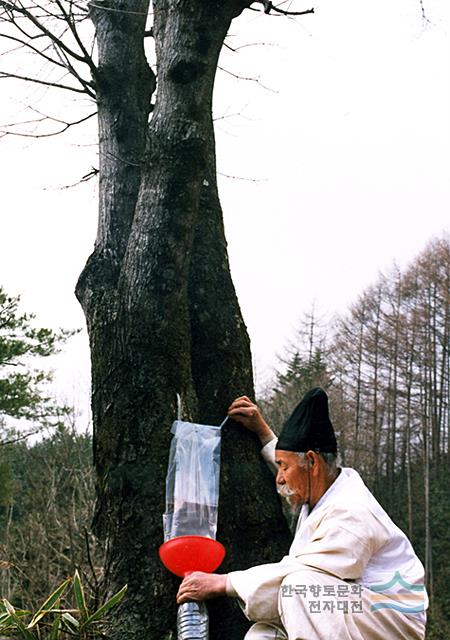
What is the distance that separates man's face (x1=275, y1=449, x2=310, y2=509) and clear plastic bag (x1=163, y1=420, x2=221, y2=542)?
1.56 ft

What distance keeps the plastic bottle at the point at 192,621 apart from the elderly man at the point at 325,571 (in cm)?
4

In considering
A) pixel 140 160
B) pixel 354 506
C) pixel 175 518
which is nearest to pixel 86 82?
pixel 140 160

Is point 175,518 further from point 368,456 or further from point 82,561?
point 368,456

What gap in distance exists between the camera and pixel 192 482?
149 inches

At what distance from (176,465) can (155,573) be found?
47 cm

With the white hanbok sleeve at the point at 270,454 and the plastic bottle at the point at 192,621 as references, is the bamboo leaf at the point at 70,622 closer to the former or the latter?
the plastic bottle at the point at 192,621

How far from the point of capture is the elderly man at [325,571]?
306 centimetres

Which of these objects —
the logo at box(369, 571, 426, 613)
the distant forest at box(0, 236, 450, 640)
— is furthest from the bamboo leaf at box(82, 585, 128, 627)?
the distant forest at box(0, 236, 450, 640)

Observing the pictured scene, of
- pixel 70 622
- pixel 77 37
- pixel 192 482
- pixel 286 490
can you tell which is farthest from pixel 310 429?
pixel 77 37

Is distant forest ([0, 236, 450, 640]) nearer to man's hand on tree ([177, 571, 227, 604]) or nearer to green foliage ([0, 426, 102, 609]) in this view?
green foliage ([0, 426, 102, 609])

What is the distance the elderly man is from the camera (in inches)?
120

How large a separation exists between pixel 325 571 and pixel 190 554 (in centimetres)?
67

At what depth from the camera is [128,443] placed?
154 inches

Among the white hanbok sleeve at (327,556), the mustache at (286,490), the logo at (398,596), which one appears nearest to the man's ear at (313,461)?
the mustache at (286,490)
